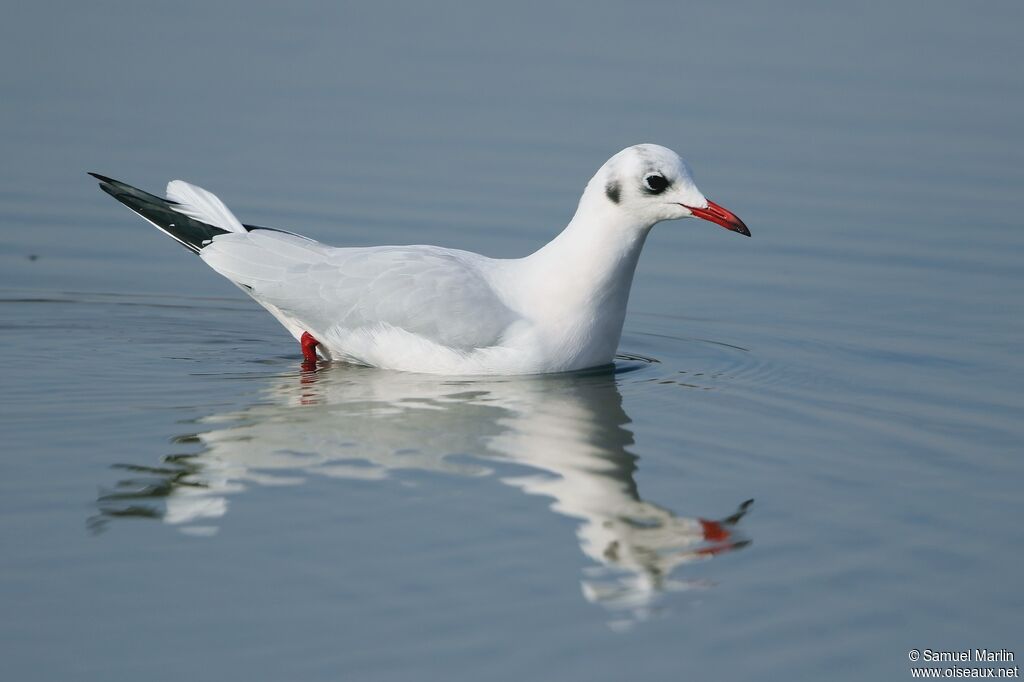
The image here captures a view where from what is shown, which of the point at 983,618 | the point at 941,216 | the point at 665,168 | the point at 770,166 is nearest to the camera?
the point at 983,618

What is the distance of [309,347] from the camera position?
9.86 m

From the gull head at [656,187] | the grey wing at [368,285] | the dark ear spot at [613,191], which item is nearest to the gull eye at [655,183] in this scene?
the gull head at [656,187]

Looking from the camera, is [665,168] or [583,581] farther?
[665,168]

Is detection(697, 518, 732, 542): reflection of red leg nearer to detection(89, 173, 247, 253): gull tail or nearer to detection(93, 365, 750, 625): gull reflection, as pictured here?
detection(93, 365, 750, 625): gull reflection

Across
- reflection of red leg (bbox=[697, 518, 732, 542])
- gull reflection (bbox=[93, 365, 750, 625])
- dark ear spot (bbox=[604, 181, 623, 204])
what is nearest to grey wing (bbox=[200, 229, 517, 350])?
gull reflection (bbox=[93, 365, 750, 625])

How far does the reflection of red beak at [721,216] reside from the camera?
360 inches

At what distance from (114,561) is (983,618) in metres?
3.36

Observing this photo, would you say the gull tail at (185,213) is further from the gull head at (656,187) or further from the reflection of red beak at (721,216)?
the reflection of red beak at (721,216)

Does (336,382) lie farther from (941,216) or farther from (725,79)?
(725,79)

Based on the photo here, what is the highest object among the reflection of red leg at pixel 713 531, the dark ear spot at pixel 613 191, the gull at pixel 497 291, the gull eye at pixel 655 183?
the gull eye at pixel 655 183

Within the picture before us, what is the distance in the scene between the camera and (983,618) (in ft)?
20.8

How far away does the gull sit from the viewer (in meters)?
9.27

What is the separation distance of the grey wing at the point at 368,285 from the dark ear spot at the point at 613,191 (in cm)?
86

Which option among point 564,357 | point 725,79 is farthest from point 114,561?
point 725,79
